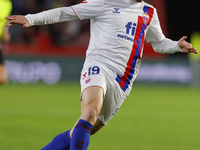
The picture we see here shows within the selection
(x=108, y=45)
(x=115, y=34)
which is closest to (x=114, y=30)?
(x=115, y=34)

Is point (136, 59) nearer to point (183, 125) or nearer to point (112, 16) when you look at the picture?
point (112, 16)

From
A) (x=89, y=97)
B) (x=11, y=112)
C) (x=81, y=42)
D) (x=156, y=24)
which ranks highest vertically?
(x=156, y=24)

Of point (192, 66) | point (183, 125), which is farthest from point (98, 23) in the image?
point (192, 66)

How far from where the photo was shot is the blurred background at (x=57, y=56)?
16531mm

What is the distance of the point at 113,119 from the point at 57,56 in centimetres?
819

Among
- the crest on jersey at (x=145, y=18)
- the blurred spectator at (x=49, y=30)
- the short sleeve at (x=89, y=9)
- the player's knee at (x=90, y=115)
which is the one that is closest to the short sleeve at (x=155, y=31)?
the crest on jersey at (x=145, y=18)

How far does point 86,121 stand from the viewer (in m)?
4.14

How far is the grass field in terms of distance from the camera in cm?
631

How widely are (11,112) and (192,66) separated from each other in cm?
937

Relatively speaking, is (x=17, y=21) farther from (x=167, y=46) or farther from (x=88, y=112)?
(x=167, y=46)

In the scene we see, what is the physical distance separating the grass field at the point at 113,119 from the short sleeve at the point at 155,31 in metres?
1.55

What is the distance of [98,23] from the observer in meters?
4.73

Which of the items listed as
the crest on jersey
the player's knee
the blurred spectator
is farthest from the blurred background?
the player's knee

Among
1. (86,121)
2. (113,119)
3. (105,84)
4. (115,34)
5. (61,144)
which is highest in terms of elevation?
(115,34)
